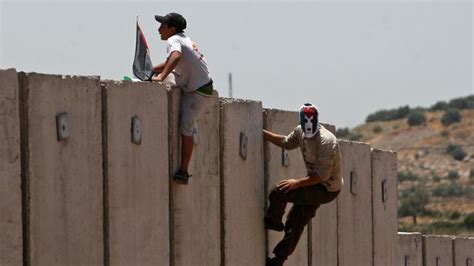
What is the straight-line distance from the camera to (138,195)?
1342cm

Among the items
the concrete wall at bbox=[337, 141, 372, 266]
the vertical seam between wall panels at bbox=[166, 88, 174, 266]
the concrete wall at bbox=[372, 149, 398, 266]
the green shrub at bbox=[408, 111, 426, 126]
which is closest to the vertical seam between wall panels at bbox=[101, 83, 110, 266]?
the vertical seam between wall panels at bbox=[166, 88, 174, 266]

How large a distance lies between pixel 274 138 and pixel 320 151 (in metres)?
0.74

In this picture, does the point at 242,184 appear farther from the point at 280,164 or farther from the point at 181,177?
the point at 181,177

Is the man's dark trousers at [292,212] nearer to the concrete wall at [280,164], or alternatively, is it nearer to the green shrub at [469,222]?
the concrete wall at [280,164]

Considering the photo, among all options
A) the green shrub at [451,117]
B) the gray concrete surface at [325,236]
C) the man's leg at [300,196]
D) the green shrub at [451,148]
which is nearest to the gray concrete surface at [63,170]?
the man's leg at [300,196]

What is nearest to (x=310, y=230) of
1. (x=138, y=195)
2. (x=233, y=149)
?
(x=233, y=149)

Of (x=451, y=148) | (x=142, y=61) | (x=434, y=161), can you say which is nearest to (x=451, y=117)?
(x=434, y=161)

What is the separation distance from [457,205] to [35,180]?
5011 centimetres

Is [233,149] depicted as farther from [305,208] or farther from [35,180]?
[35,180]

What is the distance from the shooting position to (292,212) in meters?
15.8

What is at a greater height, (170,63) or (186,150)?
(170,63)

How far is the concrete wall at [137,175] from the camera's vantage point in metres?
13.0

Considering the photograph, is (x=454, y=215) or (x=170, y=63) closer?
(x=170, y=63)

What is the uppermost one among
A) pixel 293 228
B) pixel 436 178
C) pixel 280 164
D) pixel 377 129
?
pixel 377 129
